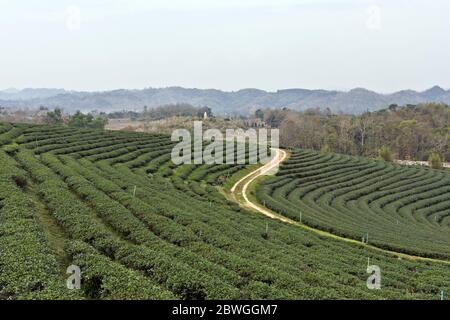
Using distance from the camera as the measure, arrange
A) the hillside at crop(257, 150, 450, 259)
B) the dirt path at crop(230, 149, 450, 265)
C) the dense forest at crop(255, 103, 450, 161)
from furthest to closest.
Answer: the dense forest at crop(255, 103, 450, 161)
the hillside at crop(257, 150, 450, 259)
the dirt path at crop(230, 149, 450, 265)

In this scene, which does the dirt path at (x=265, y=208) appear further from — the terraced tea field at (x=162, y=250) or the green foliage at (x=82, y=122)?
the green foliage at (x=82, y=122)

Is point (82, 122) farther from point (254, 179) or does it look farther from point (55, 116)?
point (254, 179)

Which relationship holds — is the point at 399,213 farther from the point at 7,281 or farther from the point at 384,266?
the point at 7,281

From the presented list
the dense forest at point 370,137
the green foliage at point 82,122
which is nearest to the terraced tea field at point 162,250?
the green foliage at point 82,122

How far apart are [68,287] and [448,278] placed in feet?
50.8

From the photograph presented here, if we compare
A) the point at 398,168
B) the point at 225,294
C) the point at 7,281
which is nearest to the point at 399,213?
the point at 398,168

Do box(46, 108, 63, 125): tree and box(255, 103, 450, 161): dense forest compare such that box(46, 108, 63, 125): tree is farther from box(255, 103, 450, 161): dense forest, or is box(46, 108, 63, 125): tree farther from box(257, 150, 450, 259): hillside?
box(257, 150, 450, 259): hillside

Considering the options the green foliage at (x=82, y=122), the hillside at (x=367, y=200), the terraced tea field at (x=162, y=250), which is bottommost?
the hillside at (x=367, y=200)

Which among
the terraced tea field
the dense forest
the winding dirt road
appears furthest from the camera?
the dense forest

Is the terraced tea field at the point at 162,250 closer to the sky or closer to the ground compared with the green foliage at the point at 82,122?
closer to the ground

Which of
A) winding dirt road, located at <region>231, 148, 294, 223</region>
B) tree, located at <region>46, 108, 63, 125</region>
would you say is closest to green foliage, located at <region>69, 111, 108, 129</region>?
tree, located at <region>46, 108, 63, 125</region>

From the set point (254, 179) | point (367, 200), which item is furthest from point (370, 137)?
point (254, 179)

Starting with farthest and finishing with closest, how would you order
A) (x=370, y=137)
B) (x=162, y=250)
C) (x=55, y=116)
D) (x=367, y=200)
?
1. (x=370, y=137)
2. (x=55, y=116)
3. (x=367, y=200)
4. (x=162, y=250)

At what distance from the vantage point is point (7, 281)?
11.0 metres
